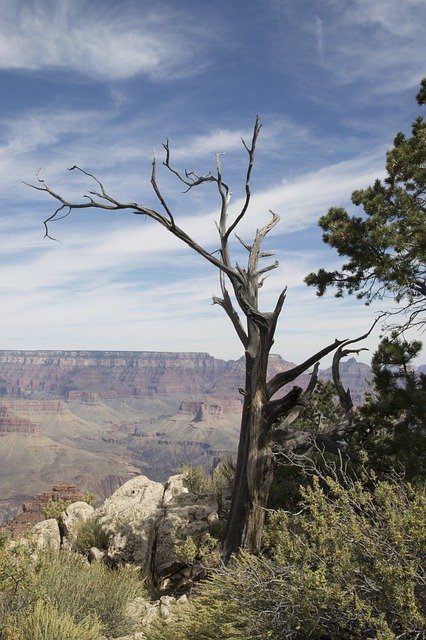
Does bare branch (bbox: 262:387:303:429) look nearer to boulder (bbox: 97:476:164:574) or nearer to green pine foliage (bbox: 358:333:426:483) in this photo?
green pine foliage (bbox: 358:333:426:483)

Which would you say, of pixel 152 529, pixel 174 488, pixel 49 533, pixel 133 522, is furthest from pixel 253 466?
pixel 49 533

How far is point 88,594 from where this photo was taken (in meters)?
8.26

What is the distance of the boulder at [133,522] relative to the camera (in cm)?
1120

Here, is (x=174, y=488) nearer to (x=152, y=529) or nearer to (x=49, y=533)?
(x=152, y=529)

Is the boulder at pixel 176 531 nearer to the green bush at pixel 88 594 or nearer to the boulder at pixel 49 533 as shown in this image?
the green bush at pixel 88 594

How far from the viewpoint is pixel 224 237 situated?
38.2ft

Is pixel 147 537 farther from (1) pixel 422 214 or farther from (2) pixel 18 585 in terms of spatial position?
(1) pixel 422 214

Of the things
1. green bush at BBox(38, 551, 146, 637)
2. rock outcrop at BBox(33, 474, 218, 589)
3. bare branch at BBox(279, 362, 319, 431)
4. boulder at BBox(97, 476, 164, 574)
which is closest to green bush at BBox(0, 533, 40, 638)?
green bush at BBox(38, 551, 146, 637)

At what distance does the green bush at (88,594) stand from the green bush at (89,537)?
3.17 m

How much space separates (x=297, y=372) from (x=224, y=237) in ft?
11.3

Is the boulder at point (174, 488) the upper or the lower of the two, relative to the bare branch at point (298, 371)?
lower

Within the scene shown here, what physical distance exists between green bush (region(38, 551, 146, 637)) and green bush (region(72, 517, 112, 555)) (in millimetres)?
3166

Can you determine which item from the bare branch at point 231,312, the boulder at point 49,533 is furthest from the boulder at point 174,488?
the bare branch at point 231,312

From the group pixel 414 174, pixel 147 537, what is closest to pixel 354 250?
pixel 414 174
